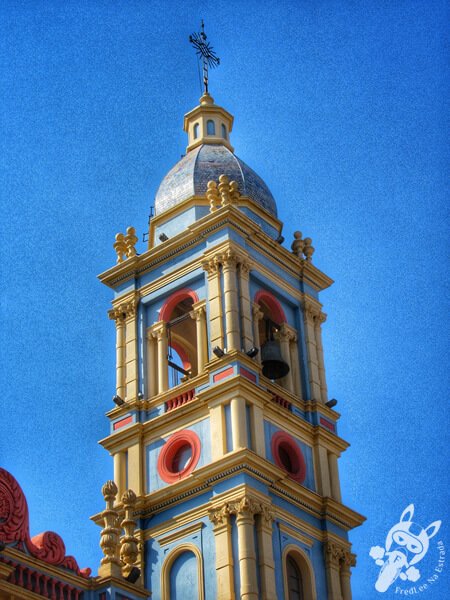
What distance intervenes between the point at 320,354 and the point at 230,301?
12.7 feet

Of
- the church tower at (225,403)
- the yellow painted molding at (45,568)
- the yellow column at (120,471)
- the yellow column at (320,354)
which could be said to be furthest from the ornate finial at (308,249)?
the yellow painted molding at (45,568)

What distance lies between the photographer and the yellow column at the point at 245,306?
3988 centimetres

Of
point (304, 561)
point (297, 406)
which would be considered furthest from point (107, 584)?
point (297, 406)

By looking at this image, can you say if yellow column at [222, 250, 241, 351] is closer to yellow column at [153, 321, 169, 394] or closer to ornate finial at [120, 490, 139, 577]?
yellow column at [153, 321, 169, 394]

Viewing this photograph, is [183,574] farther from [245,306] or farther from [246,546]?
[245,306]

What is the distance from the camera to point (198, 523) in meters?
37.4

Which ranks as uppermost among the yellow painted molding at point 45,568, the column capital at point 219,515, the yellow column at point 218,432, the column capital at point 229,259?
the column capital at point 229,259

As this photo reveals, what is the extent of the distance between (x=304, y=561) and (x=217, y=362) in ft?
17.5

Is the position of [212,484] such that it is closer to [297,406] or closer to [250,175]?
[297,406]

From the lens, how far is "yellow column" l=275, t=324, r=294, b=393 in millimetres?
41281

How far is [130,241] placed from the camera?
44.1 metres

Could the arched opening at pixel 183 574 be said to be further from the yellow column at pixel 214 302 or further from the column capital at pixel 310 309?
the column capital at pixel 310 309

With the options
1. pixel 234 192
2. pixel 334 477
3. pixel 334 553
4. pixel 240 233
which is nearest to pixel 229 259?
pixel 240 233

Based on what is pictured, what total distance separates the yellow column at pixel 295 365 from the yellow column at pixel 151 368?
3.65 metres
